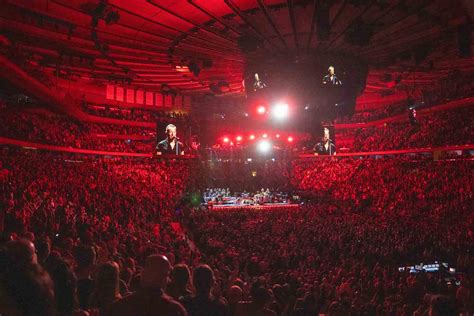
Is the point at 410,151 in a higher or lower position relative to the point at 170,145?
lower

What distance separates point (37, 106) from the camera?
77.8ft

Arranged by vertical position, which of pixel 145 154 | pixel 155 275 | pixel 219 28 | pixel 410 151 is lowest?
pixel 155 275

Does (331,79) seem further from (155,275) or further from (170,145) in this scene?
(155,275)

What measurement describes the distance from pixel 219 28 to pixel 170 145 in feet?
38.4

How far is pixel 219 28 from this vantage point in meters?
14.1

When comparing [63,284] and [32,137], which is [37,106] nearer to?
[32,137]

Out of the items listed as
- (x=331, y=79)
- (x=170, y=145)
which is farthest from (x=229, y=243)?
(x=170, y=145)

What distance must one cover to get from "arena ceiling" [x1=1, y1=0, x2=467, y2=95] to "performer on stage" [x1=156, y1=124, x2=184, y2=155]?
6.88 metres

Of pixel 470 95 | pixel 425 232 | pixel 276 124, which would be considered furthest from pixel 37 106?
pixel 470 95

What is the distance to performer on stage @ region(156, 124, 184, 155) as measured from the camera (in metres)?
24.2

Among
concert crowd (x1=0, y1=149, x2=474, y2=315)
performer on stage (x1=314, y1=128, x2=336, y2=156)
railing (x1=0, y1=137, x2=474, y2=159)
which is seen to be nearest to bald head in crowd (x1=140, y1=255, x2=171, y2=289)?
concert crowd (x1=0, y1=149, x2=474, y2=315)

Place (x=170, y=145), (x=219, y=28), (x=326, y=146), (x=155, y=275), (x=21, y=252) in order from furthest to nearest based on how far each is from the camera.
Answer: (x=326, y=146) → (x=170, y=145) → (x=219, y=28) → (x=21, y=252) → (x=155, y=275)

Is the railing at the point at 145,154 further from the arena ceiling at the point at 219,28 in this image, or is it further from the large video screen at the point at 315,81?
the large video screen at the point at 315,81

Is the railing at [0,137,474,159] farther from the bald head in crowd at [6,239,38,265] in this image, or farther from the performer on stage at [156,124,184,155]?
the bald head in crowd at [6,239,38,265]
